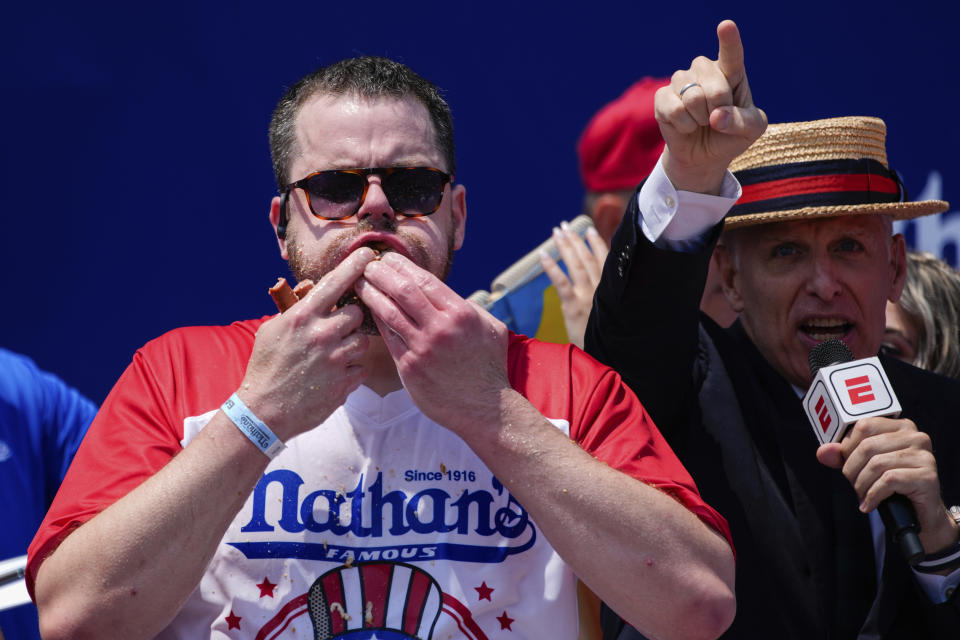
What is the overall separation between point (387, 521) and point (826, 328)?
1.19m

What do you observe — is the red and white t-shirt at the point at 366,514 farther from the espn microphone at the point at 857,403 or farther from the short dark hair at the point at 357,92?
the short dark hair at the point at 357,92

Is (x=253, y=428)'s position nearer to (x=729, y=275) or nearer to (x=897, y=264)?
(x=729, y=275)

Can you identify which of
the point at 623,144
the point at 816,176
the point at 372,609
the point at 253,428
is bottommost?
A: the point at 372,609

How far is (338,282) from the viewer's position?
1.84 meters

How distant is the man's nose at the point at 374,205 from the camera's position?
203 centimetres

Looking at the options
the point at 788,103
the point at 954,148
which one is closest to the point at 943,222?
the point at 954,148

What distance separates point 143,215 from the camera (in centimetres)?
363

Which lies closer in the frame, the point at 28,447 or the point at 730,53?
the point at 730,53

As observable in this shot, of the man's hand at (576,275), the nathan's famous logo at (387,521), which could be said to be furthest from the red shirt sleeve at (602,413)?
the man's hand at (576,275)

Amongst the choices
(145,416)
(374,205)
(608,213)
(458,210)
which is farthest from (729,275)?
(145,416)

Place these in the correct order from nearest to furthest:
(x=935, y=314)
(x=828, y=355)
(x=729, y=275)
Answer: (x=828, y=355), (x=729, y=275), (x=935, y=314)

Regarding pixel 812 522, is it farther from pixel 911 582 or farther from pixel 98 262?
pixel 98 262

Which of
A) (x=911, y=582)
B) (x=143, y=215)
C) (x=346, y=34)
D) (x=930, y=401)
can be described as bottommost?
(x=911, y=582)

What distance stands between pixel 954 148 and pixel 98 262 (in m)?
3.21
